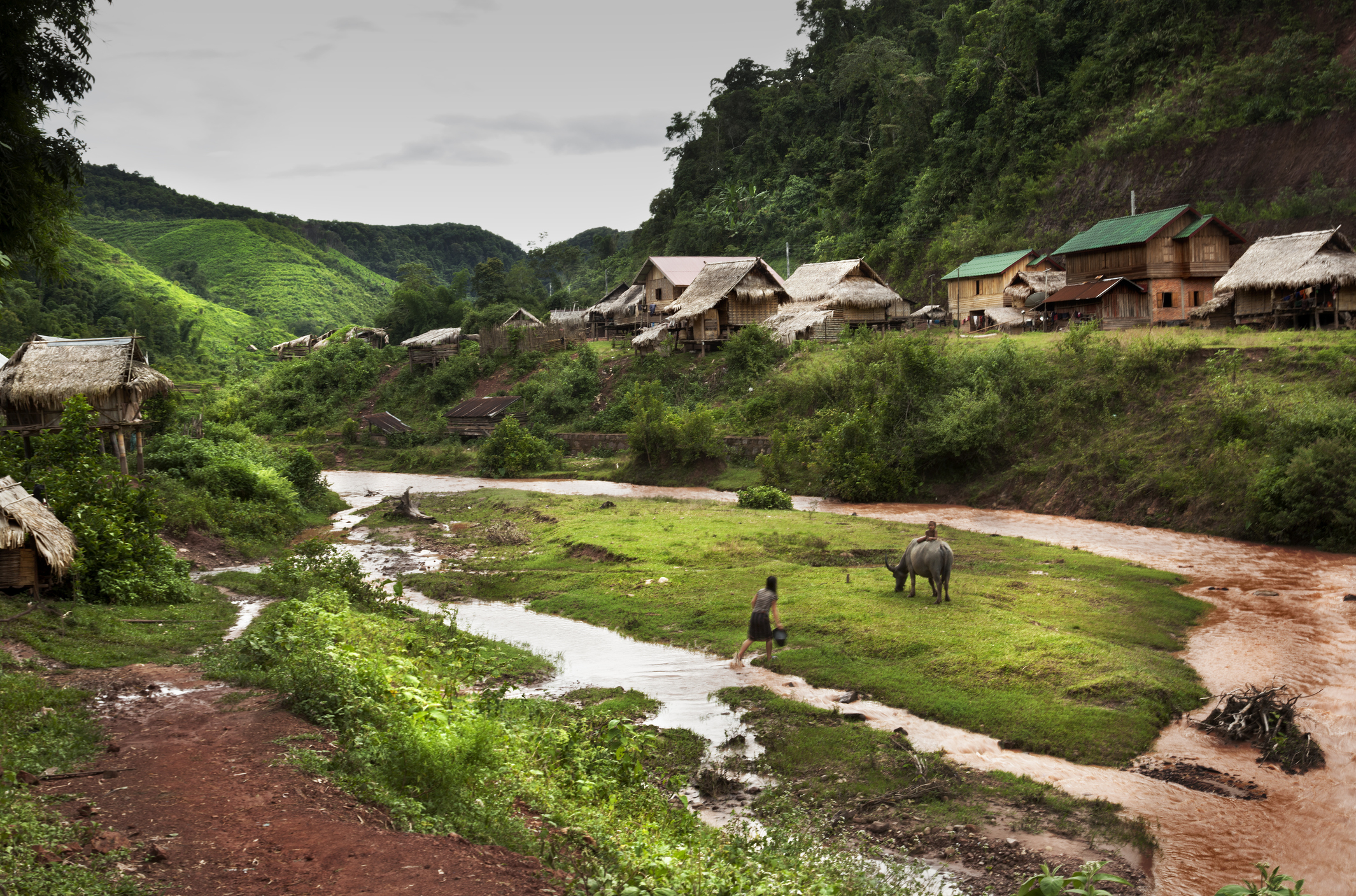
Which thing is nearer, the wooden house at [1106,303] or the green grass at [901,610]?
the green grass at [901,610]

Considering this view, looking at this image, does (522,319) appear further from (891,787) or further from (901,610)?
(891,787)

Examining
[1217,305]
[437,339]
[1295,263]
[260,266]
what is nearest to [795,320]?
[1217,305]

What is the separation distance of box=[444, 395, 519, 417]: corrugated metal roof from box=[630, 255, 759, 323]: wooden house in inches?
520

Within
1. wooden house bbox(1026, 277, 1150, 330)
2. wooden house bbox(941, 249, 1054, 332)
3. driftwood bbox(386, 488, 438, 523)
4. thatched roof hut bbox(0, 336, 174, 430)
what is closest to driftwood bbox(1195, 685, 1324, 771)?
driftwood bbox(386, 488, 438, 523)

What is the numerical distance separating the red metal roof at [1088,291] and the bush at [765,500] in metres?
19.2

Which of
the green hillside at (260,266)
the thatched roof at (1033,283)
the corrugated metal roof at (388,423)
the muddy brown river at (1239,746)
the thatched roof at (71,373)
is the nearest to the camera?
the muddy brown river at (1239,746)

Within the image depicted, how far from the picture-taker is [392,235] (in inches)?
5812

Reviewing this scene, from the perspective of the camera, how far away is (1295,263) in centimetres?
2991

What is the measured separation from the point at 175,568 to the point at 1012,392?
24.8 meters

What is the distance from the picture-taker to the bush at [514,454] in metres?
39.7

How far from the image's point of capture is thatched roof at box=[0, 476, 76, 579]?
1195cm

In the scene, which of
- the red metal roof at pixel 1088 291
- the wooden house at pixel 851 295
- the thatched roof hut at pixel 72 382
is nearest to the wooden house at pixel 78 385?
the thatched roof hut at pixel 72 382

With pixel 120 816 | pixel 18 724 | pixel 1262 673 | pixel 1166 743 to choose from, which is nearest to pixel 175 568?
pixel 18 724

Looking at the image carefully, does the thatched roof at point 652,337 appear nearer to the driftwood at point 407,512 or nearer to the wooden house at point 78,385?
the driftwood at point 407,512
